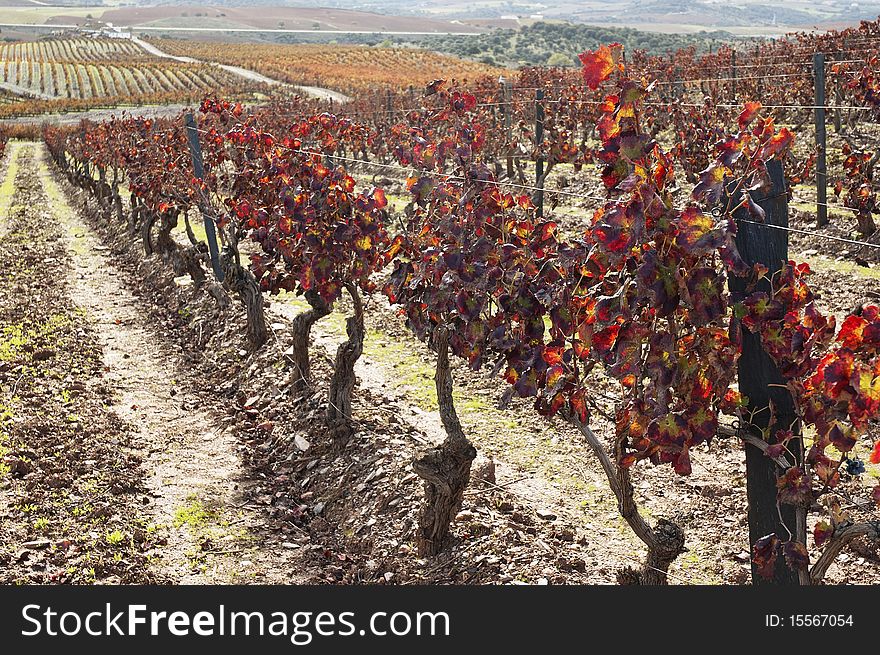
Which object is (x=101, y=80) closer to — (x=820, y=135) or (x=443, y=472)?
(x=820, y=135)

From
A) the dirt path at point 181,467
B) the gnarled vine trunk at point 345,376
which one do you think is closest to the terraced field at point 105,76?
the dirt path at point 181,467

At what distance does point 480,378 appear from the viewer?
7867mm

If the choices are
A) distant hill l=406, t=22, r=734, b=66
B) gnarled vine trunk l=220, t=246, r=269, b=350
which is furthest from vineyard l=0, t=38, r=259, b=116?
gnarled vine trunk l=220, t=246, r=269, b=350

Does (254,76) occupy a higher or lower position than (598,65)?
higher

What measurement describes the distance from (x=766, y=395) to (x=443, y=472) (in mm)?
2031

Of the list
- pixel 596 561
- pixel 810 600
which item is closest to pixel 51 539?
pixel 596 561

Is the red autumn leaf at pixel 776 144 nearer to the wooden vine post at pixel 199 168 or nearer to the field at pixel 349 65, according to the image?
the wooden vine post at pixel 199 168

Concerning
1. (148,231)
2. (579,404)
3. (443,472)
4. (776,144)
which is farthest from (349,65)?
(776,144)

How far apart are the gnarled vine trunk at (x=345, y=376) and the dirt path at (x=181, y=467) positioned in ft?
2.63

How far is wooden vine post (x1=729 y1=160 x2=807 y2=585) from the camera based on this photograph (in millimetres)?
2967

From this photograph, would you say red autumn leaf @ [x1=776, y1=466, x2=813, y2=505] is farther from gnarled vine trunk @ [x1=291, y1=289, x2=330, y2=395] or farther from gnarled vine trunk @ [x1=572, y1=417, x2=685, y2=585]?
gnarled vine trunk @ [x1=291, y1=289, x2=330, y2=395]

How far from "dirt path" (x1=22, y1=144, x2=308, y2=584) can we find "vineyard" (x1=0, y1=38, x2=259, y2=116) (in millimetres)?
55338

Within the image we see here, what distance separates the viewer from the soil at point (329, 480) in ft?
16.1

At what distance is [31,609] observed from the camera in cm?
337
